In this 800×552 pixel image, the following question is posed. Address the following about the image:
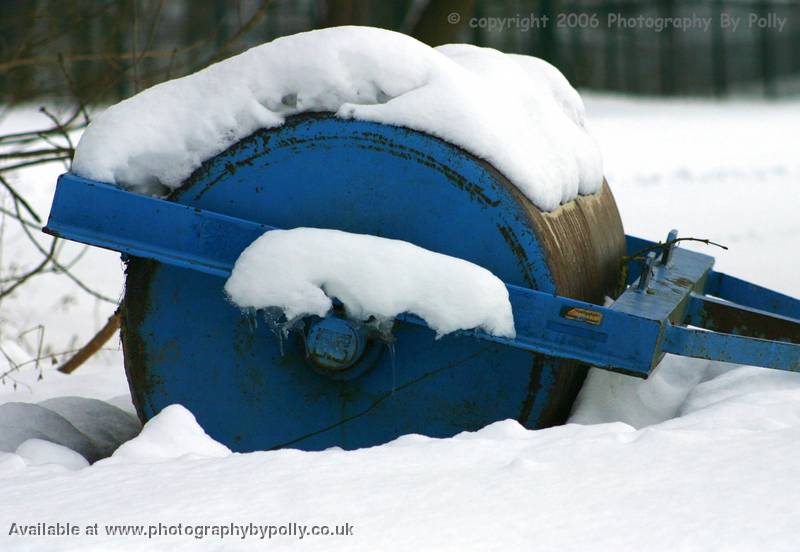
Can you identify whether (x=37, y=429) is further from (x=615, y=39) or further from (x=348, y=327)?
(x=615, y=39)

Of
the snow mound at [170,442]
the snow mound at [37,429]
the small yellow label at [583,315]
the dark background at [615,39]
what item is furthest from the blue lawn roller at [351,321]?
the dark background at [615,39]

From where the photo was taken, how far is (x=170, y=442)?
294 centimetres

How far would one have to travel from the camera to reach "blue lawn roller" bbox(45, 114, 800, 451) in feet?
10.2

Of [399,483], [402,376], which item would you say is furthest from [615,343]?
[399,483]

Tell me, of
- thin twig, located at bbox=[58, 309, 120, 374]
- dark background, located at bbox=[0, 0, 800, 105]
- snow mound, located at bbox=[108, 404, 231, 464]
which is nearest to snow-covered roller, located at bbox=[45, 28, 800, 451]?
snow mound, located at bbox=[108, 404, 231, 464]

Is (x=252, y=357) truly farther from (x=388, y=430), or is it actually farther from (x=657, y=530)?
(x=657, y=530)

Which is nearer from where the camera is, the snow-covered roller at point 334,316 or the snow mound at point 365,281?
the snow mound at point 365,281

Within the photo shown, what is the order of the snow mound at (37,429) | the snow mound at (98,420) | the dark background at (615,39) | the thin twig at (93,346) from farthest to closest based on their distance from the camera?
the dark background at (615,39) < the thin twig at (93,346) < the snow mound at (98,420) < the snow mound at (37,429)

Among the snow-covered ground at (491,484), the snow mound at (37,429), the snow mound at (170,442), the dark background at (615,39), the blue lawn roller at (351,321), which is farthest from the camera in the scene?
the dark background at (615,39)

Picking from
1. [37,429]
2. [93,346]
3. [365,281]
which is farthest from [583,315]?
[93,346]

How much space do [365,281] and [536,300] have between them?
45cm

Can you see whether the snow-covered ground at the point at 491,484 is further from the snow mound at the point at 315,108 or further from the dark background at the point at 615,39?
the dark background at the point at 615,39

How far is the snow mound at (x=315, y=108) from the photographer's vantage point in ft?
10.3

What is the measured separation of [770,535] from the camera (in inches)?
84.7
